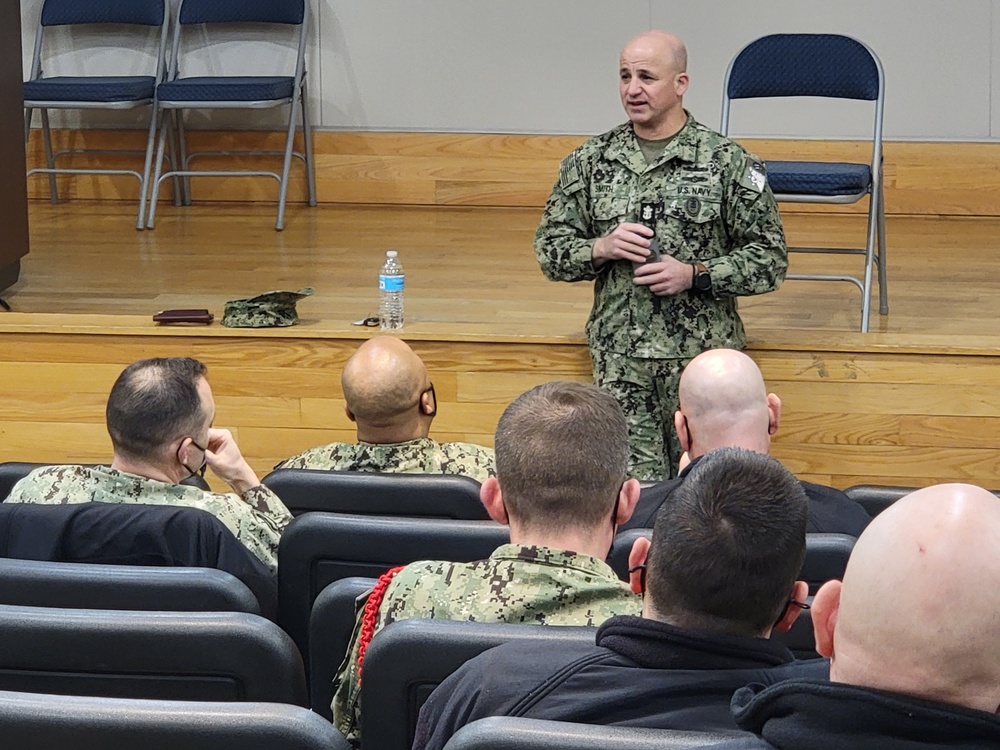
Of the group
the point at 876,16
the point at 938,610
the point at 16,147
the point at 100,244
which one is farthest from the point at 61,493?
the point at 876,16

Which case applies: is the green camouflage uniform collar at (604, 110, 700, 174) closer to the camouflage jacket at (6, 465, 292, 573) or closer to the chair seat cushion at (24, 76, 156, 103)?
the camouflage jacket at (6, 465, 292, 573)

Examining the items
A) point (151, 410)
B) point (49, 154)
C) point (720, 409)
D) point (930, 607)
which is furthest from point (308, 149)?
point (930, 607)

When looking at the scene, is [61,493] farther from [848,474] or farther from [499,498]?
[848,474]

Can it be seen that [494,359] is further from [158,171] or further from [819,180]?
[158,171]

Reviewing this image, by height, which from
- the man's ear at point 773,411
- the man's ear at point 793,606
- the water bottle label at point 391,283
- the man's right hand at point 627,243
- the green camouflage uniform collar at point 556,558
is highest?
the man's right hand at point 627,243

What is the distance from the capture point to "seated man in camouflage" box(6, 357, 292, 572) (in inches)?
96.9

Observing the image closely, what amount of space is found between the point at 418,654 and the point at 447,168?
5.34m

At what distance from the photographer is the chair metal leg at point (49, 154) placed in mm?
6883

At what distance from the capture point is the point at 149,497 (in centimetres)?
247

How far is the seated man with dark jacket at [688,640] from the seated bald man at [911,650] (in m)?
0.22

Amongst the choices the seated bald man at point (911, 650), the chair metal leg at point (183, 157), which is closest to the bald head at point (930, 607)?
the seated bald man at point (911, 650)

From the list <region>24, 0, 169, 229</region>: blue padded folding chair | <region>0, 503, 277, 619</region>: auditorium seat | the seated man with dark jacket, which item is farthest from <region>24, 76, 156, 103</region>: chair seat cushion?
the seated man with dark jacket

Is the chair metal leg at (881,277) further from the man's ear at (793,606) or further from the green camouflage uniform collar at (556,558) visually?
the man's ear at (793,606)

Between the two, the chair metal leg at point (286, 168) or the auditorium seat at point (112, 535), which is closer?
the auditorium seat at point (112, 535)
